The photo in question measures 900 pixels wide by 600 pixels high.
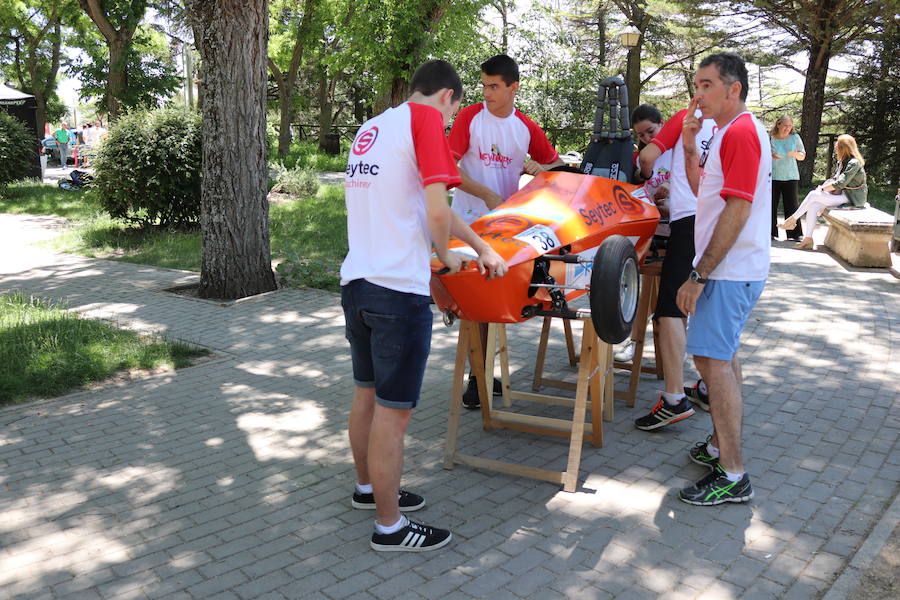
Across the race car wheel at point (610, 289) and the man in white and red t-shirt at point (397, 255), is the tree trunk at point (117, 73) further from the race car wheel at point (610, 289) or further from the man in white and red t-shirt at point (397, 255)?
the race car wheel at point (610, 289)

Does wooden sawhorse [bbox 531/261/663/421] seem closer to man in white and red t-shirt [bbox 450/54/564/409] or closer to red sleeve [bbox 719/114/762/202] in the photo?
man in white and red t-shirt [bbox 450/54/564/409]

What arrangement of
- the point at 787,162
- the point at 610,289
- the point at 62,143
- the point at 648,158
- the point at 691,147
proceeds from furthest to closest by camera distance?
the point at 62,143
the point at 787,162
the point at 648,158
the point at 691,147
the point at 610,289

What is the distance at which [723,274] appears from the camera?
13.2ft

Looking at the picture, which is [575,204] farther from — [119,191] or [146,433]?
[119,191]

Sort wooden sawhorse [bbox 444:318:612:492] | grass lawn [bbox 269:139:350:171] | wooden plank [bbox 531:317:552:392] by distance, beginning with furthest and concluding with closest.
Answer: grass lawn [bbox 269:139:350:171] → wooden plank [bbox 531:317:552:392] → wooden sawhorse [bbox 444:318:612:492]

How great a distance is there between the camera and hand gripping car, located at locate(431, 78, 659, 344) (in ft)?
12.3

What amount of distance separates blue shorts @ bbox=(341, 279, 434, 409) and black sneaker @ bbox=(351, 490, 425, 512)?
730 millimetres

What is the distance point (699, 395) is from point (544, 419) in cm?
132

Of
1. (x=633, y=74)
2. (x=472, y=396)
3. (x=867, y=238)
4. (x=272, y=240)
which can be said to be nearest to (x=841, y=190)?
(x=867, y=238)

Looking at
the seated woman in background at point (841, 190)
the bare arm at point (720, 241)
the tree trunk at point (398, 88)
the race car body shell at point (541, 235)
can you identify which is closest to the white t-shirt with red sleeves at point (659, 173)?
the race car body shell at point (541, 235)

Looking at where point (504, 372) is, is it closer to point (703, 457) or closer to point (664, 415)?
point (664, 415)

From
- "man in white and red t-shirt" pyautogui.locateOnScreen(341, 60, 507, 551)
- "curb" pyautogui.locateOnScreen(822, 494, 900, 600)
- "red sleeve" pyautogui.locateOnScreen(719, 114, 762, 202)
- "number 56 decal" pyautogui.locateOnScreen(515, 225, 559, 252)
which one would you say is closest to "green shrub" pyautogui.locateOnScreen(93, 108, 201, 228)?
"number 56 decal" pyautogui.locateOnScreen(515, 225, 559, 252)

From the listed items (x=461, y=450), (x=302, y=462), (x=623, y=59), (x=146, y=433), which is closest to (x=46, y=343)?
(x=146, y=433)

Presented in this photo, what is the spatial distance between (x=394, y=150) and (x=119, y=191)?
9874 millimetres
